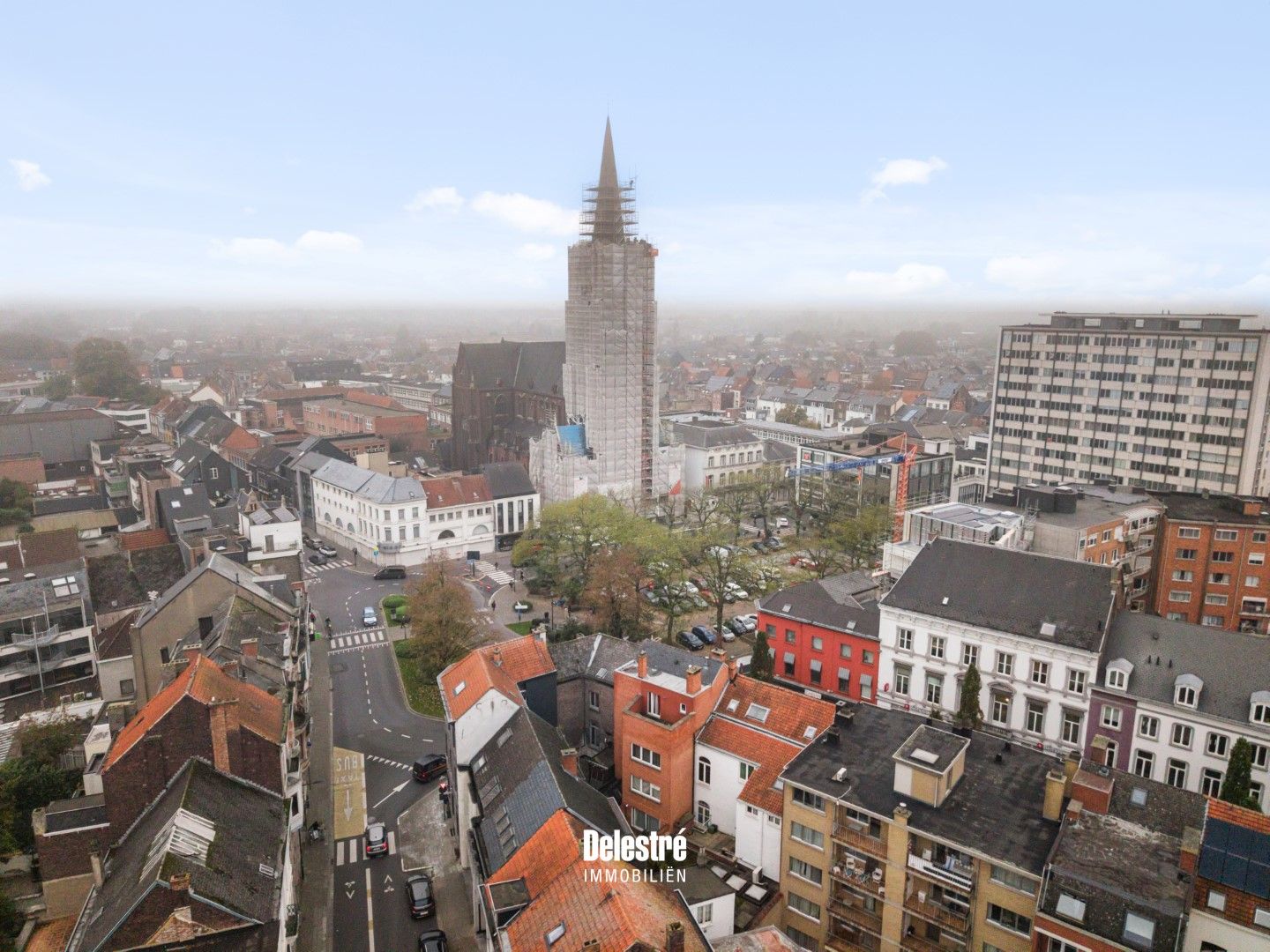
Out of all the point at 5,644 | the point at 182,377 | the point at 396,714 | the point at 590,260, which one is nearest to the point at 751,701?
the point at 396,714

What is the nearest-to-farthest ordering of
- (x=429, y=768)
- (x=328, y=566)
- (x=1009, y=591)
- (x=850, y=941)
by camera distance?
(x=850, y=941) < (x=429, y=768) < (x=1009, y=591) < (x=328, y=566)

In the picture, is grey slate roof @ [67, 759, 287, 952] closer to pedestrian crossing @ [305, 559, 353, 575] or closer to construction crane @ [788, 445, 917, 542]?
pedestrian crossing @ [305, 559, 353, 575]

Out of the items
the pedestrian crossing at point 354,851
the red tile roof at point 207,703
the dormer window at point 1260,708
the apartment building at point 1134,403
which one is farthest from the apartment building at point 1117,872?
the apartment building at point 1134,403

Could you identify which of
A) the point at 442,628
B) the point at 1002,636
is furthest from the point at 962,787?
the point at 442,628

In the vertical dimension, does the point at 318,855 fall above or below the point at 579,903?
below

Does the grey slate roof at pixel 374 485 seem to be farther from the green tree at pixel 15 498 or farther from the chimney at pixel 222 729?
the chimney at pixel 222 729

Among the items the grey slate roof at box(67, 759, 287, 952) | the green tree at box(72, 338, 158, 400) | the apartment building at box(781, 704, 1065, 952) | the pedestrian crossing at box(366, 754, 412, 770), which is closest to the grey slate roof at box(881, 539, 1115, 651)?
the apartment building at box(781, 704, 1065, 952)

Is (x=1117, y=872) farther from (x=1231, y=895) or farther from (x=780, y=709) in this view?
(x=780, y=709)
